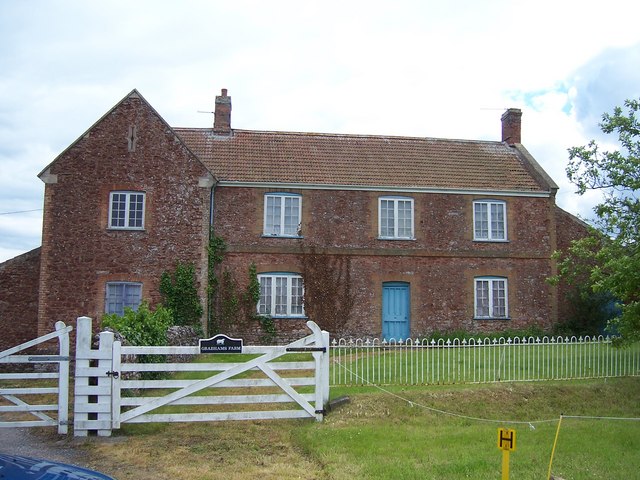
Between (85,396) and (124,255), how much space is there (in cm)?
1158

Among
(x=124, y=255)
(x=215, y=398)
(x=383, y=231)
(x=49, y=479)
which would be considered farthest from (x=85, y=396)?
(x=383, y=231)

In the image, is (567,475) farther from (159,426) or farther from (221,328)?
(221,328)

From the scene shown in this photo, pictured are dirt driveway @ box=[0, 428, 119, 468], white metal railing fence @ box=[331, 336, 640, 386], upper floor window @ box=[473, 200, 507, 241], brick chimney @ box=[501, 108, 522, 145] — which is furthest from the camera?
brick chimney @ box=[501, 108, 522, 145]

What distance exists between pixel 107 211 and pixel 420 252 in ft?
37.4

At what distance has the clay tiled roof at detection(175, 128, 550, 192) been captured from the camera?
79.2 feet

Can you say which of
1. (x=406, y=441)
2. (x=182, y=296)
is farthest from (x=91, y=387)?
(x=182, y=296)

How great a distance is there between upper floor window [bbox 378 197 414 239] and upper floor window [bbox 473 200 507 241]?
2.63 meters

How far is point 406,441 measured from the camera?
10203mm

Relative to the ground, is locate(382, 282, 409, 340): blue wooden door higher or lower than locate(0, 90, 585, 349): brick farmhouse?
lower

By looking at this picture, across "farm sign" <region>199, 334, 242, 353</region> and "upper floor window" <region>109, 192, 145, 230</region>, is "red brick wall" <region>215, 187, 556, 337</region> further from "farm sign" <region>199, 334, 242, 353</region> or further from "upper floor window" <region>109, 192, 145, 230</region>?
"farm sign" <region>199, 334, 242, 353</region>

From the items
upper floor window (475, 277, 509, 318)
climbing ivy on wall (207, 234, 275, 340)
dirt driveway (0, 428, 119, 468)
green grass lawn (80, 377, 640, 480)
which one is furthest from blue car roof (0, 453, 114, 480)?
upper floor window (475, 277, 509, 318)

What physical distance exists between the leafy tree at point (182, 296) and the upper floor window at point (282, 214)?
135 inches

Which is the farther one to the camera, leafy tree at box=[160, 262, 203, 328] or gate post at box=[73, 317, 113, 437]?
leafy tree at box=[160, 262, 203, 328]

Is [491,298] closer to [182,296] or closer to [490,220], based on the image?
[490,220]
